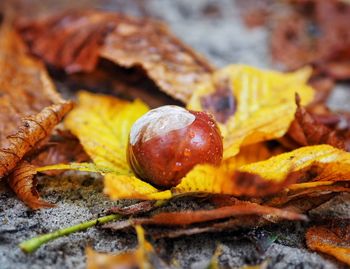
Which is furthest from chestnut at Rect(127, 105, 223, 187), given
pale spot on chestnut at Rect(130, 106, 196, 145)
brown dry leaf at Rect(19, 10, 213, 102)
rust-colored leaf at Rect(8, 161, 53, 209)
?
brown dry leaf at Rect(19, 10, 213, 102)

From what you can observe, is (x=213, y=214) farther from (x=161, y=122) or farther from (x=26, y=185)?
(x=26, y=185)

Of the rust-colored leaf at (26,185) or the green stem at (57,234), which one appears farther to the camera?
the rust-colored leaf at (26,185)

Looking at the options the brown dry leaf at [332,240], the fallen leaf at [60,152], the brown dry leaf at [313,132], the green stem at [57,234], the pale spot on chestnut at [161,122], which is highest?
the pale spot on chestnut at [161,122]

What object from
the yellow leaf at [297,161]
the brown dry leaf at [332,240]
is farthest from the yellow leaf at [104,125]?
the brown dry leaf at [332,240]

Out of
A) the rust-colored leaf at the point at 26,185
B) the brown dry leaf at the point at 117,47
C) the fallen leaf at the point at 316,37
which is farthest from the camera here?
the fallen leaf at the point at 316,37

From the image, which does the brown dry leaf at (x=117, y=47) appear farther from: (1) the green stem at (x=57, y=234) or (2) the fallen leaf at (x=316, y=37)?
(1) the green stem at (x=57, y=234)
